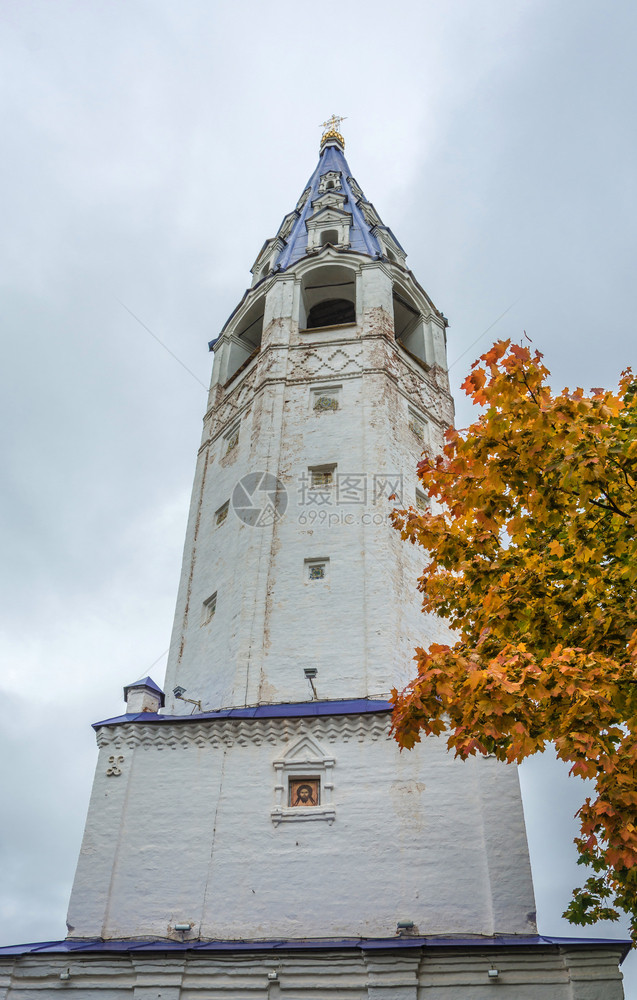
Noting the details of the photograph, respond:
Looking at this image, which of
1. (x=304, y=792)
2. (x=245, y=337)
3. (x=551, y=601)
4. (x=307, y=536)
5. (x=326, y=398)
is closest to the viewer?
(x=551, y=601)

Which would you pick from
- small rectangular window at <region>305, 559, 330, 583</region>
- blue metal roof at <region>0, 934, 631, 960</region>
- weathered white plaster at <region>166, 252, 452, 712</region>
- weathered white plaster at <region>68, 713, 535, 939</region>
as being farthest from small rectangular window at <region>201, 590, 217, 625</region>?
blue metal roof at <region>0, 934, 631, 960</region>

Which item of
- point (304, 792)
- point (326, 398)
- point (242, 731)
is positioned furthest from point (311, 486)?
point (304, 792)

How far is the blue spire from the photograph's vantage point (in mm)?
24623

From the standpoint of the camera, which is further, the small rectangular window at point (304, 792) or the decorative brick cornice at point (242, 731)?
the decorative brick cornice at point (242, 731)

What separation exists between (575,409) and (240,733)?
28.5 ft

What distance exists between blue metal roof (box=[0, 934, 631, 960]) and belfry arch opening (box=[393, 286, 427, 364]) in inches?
596

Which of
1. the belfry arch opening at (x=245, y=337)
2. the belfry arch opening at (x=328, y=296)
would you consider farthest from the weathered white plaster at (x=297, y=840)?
the belfry arch opening at (x=245, y=337)

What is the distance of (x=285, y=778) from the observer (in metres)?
13.3

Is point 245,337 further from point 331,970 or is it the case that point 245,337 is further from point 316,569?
point 331,970

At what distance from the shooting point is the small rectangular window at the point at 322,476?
17812 mm

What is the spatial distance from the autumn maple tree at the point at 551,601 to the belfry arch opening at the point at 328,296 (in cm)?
1478

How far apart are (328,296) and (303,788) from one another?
15.6 meters

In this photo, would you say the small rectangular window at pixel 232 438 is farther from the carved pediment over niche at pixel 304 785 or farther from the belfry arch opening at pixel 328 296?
the carved pediment over niche at pixel 304 785

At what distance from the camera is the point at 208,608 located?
57.4 feet
